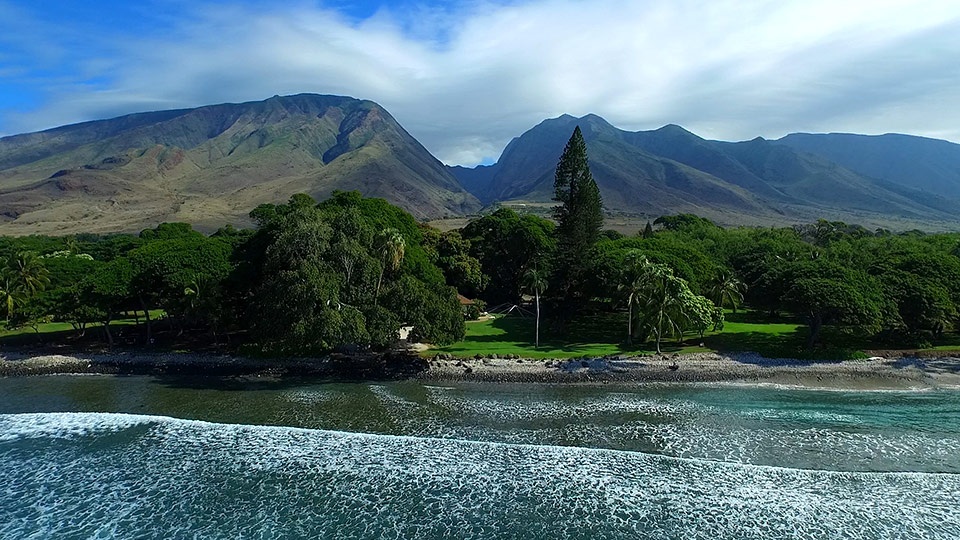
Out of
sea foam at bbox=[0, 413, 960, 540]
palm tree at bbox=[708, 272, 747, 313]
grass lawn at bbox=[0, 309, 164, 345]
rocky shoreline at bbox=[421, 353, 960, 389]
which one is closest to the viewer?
sea foam at bbox=[0, 413, 960, 540]

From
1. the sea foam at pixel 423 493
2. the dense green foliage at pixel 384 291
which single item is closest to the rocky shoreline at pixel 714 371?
the dense green foliage at pixel 384 291

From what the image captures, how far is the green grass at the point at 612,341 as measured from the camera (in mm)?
36438

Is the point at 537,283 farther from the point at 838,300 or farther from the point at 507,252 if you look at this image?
the point at 838,300

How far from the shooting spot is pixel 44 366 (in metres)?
35.2

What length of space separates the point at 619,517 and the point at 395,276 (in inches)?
984

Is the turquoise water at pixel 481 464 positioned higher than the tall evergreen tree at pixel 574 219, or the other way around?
the tall evergreen tree at pixel 574 219

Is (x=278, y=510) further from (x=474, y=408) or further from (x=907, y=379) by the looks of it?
(x=907, y=379)

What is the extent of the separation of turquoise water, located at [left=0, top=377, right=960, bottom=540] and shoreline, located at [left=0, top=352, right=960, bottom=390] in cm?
224

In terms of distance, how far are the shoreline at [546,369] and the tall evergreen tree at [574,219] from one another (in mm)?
11975

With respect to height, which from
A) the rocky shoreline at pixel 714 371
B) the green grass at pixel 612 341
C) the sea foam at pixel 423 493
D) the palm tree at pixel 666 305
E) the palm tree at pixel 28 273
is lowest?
the sea foam at pixel 423 493

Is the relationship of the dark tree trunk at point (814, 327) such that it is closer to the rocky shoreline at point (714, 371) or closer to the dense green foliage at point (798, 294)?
the dense green foliage at point (798, 294)

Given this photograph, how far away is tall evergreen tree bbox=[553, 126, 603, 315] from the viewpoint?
45.8m

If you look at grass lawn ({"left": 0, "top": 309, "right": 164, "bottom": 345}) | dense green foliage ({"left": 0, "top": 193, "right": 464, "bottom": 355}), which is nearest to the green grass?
dense green foliage ({"left": 0, "top": 193, "right": 464, "bottom": 355})

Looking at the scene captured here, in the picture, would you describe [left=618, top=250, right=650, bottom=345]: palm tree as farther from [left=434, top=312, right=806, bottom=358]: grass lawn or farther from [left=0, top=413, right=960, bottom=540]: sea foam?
[left=0, top=413, right=960, bottom=540]: sea foam
